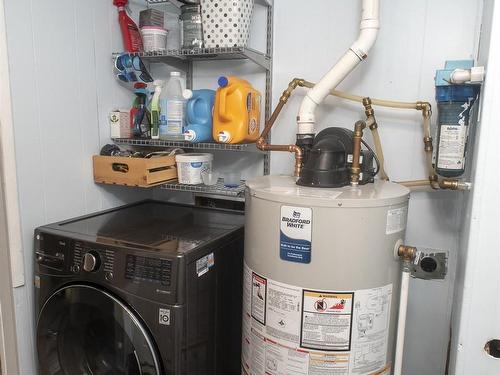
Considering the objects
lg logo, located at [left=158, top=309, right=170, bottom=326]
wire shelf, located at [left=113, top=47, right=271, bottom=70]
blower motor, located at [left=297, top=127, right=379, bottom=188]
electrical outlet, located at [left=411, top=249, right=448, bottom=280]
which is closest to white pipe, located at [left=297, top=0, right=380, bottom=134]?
blower motor, located at [left=297, top=127, right=379, bottom=188]

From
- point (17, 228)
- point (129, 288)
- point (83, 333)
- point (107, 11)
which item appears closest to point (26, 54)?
point (107, 11)

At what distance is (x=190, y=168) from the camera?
5.22 ft

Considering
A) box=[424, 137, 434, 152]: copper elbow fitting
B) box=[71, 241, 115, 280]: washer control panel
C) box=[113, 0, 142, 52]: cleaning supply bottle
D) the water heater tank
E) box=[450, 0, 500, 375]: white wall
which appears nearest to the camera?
box=[450, 0, 500, 375]: white wall

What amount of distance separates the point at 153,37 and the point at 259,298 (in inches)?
47.6

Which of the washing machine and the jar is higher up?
the jar

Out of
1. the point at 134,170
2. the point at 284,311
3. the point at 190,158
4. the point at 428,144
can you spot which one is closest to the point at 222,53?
the point at 190,158

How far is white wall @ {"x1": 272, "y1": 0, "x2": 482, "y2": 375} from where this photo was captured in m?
1.37

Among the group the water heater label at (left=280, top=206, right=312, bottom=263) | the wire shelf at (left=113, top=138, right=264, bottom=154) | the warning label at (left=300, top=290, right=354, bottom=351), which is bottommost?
the warning label at (left=300, top=290, right=354, bottom=351)

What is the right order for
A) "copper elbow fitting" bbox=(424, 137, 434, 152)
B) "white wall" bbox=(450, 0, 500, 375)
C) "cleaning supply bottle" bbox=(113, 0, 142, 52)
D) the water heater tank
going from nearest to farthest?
"white wall" bbox=(450, 0, 500, 375), the water heater tank, "copper elbow fitting" bbox=(424, 137, 434, 152), "cleaning supply bottle" bbox=(113, 0, 142, 52)

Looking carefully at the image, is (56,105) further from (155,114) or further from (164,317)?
(164,317)

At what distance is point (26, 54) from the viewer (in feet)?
4.40

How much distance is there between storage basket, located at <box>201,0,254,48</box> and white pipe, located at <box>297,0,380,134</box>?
0.38m

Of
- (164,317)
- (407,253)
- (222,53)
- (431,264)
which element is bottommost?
(164,317)

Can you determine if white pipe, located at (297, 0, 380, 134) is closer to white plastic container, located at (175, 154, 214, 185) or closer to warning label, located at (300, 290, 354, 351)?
white plastic container, located at (175, 154, 214, 185)
